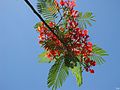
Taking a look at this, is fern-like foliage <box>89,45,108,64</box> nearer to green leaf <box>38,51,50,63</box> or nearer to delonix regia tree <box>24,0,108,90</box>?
delonix regia tree <box>24,0,108,90</box>

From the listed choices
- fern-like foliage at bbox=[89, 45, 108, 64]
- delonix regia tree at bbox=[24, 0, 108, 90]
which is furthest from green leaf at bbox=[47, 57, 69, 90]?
fern-like foliage at bbox=[89, 45, 108, 64]

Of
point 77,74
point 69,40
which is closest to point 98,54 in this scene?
point 77,74

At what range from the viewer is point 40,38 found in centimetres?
541

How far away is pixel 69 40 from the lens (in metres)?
4.92

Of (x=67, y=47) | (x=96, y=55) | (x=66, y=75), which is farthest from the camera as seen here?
(x=96, y=55)

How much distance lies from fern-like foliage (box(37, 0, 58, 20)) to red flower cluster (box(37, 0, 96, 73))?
0.38m

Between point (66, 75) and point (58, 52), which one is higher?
point (58, 52)

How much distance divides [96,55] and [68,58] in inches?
51.6

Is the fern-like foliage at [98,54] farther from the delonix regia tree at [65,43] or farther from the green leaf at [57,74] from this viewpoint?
the green leaf at [57,74]

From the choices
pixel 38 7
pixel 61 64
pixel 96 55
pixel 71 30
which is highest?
pixel 38 7

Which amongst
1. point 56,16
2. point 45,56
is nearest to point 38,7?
point 56,16

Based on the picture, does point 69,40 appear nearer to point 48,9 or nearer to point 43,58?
point 48,9

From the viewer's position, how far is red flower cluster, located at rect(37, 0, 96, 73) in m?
4.96

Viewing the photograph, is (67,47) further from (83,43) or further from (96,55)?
(96,55)
